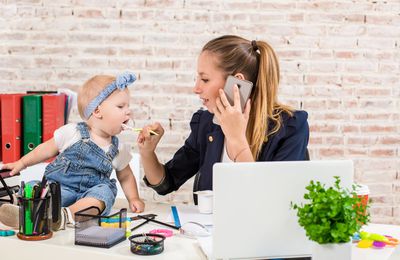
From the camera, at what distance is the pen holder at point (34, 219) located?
148 cm

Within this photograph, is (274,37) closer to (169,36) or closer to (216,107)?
(169,36)

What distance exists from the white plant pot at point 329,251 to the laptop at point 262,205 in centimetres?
10

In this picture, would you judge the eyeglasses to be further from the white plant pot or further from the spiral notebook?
the white plant pot

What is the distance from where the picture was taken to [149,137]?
203 centimetres

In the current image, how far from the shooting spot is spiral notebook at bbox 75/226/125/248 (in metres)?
1.43

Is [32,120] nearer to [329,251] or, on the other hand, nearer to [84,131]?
[84,131]

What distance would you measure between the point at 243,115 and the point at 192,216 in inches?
14.5

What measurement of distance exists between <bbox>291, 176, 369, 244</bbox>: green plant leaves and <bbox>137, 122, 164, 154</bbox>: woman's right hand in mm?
854

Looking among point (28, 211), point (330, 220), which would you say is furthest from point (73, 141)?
point (330, 220)

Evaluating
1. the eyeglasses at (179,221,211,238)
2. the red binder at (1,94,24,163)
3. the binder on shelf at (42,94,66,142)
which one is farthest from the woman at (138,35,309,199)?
the red binder at (1,94,24,163)

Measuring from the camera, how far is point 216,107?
198 centimetres

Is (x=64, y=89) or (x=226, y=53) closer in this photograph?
(x=226, y=53)

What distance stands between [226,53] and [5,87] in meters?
1.83

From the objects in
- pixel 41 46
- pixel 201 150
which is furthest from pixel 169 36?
pixel 201 150
